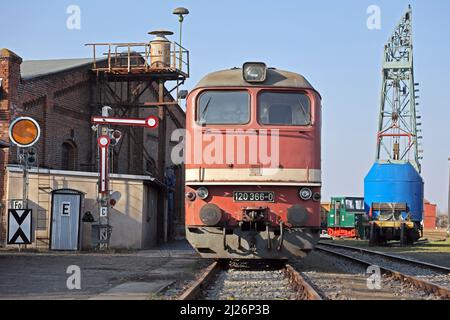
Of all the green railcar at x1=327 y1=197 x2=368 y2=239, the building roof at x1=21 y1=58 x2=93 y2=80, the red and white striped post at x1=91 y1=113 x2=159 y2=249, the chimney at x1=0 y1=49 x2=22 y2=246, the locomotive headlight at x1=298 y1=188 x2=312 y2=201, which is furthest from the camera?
the green railcar at x1=327 y1=197 x2=368 y2=239

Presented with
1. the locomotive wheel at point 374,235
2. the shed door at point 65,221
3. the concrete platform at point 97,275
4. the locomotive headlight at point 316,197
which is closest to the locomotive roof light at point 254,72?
the locomotive headlight at point 316,197

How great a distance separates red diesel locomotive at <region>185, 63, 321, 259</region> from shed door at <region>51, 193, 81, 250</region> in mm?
8611

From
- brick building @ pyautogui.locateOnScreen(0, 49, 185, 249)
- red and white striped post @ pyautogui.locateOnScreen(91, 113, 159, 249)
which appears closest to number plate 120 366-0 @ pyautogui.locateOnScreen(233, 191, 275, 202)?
red and white striped post @ pyautogui.locateOnScreen(91, 113, 159, 249)

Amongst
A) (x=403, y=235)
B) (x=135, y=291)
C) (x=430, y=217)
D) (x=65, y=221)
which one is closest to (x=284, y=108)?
(x=135, y=291)

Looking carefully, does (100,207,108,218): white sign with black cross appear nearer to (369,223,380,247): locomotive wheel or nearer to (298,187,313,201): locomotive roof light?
(298,187,313,201): locomotive roof light

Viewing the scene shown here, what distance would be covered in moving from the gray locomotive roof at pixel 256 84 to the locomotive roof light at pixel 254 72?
8cm

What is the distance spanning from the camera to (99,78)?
2780cm

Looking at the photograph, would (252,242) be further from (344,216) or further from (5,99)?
(344,216)

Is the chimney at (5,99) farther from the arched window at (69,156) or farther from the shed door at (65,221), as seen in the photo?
the arched window at (69,156)

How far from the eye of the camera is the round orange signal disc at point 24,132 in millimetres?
14336

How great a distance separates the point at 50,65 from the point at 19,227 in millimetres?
18622

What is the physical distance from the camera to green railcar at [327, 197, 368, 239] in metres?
43.7

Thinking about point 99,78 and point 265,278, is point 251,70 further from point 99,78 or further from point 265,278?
point 99,78
